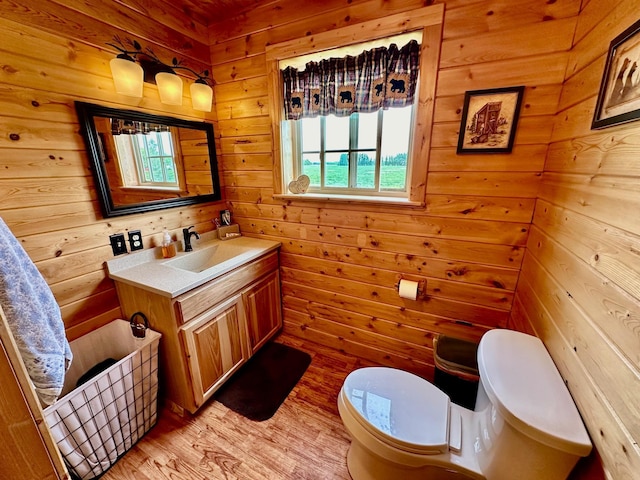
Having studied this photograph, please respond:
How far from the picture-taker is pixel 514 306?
55.3 inches

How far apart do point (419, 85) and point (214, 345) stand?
6.22ft

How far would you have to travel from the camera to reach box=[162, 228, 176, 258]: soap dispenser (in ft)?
5.65

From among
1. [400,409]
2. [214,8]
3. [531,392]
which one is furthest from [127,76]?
[531,392]

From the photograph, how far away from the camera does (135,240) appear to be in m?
1.60

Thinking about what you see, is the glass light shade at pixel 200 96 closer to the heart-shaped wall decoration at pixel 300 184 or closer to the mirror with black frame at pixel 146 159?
the mirror with black frame at pixel 146 159

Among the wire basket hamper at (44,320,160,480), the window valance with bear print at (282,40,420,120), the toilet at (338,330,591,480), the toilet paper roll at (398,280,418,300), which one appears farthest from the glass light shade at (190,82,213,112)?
the toilet at (338,330,591,480)

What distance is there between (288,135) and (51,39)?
1.24m

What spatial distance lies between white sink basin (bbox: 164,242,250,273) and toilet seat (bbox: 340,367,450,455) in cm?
119

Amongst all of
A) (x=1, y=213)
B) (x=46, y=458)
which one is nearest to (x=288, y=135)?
(x=1, y=213)

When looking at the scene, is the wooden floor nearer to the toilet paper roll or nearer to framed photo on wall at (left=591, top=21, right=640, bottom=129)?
the toilet paper roll

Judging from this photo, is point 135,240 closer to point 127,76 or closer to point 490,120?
point 127,76

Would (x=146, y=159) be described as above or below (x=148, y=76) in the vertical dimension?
below

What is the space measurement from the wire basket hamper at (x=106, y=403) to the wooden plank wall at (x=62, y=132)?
143 mm

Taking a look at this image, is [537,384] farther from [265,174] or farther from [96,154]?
[96,154]
